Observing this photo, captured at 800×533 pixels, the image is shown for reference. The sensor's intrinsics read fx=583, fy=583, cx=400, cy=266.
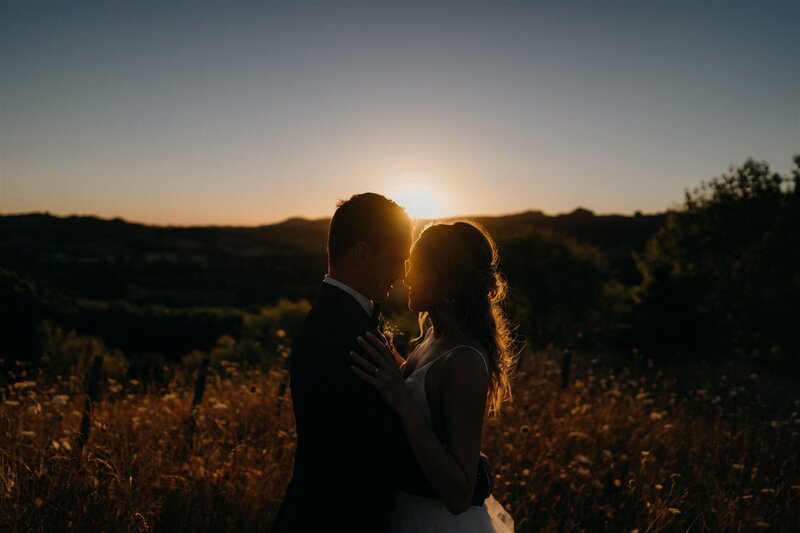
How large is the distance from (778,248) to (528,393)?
2748 cm

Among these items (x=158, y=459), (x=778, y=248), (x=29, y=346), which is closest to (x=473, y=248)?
(x=158, y=459)

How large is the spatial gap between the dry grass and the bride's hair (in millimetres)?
1837

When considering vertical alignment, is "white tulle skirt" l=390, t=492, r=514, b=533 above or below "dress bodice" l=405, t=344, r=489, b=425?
below

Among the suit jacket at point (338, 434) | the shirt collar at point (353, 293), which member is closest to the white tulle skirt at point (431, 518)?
the suit jacket at point (338, 434)

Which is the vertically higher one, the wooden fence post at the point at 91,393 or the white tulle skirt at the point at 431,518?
the white tulle skirt at the point at 431,518

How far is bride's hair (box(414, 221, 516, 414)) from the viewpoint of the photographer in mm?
2986

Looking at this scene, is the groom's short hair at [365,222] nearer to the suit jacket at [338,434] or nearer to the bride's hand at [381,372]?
the suit jacket at [338,434]

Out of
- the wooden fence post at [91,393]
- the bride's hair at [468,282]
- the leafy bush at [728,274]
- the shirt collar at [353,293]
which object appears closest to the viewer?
the shirt collar at [353,293]

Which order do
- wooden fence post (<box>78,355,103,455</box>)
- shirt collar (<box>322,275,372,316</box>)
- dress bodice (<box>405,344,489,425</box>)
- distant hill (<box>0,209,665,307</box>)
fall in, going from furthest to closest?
distant hill (<box>0,209,665,307</box>) → wooden fence post (<box>78,355,103,455</box>) → dress bodice (<box>405,344,489,425</box>) → shirt collar (<box>322,275,372,316</box>)

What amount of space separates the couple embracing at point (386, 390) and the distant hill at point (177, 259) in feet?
86.4

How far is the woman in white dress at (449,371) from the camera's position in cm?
255

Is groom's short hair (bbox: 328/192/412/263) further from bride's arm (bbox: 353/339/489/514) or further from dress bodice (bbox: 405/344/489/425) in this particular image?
dress bodice (bbox: 405/344/489/425)

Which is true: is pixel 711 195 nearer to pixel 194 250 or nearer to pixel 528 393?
pixel 528 393

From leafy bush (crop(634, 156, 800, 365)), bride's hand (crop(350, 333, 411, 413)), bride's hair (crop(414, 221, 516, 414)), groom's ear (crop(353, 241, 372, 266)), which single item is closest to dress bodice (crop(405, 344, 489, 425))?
bride's hair (crop(414, 221, 516, 414))
